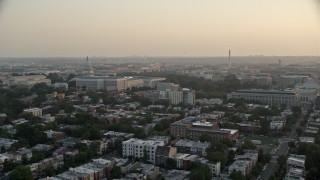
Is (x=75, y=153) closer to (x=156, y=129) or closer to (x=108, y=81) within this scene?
(x=156, y=129)

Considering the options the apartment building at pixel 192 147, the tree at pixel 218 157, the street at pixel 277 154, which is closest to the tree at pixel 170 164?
the tree at pixel 218 157

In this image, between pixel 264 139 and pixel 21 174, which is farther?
pixel 264 139

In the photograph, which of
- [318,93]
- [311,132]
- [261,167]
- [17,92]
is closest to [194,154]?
[261,167]

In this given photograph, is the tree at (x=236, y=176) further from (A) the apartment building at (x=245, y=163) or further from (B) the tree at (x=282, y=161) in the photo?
(B) the tree at (x=282, y=161)

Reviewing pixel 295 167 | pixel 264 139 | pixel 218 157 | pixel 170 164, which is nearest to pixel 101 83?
pixel 264 139

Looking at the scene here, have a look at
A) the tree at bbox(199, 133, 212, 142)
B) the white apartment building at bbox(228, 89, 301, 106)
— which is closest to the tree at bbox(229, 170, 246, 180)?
the tree at bbox(199, 133, 212, 142)

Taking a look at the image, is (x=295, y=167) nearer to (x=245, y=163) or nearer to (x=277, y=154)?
(x=245, y=163)

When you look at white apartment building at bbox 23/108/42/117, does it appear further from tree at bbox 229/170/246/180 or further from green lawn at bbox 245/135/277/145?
tree at bbox 229/170/246/180
